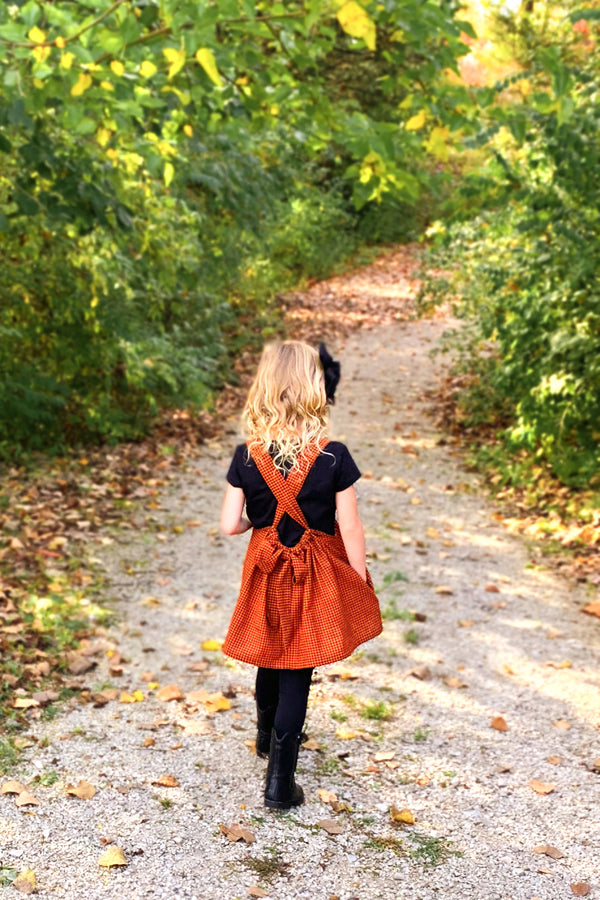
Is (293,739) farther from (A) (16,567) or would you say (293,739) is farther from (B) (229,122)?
(B) (229,122)

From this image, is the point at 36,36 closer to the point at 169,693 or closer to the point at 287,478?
the point at 287,478

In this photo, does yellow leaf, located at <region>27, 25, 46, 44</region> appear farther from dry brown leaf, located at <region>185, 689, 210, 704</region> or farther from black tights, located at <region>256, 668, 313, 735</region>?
dry brown leaf, located at <region>185, 689, 210, 704</region>

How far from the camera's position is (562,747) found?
4062 mm

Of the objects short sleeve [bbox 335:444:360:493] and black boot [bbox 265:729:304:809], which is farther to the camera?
black boot [bbox 265:729:304:809]

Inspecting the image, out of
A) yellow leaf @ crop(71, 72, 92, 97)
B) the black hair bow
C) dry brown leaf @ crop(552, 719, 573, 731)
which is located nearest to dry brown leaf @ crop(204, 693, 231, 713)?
dry brown leaf @ crop(552, 719, 573, 731)

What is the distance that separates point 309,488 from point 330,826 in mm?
1234

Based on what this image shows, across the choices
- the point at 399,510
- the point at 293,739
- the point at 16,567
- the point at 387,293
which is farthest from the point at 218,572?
the point at 387,293

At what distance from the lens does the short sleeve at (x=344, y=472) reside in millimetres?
3094

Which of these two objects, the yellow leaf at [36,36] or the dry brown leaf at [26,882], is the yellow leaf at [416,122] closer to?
the yellow leaf at [36,36]

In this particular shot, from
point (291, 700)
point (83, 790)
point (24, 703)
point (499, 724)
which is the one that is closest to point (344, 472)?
point (291, 700)

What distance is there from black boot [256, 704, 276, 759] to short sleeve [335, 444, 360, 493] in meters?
0.99

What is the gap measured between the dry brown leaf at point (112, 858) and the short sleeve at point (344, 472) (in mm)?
1387

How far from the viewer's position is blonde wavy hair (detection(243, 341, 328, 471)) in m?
3.07

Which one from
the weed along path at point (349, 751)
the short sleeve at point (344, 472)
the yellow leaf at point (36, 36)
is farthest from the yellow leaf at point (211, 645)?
the yellow leaf at point (36, 36)
